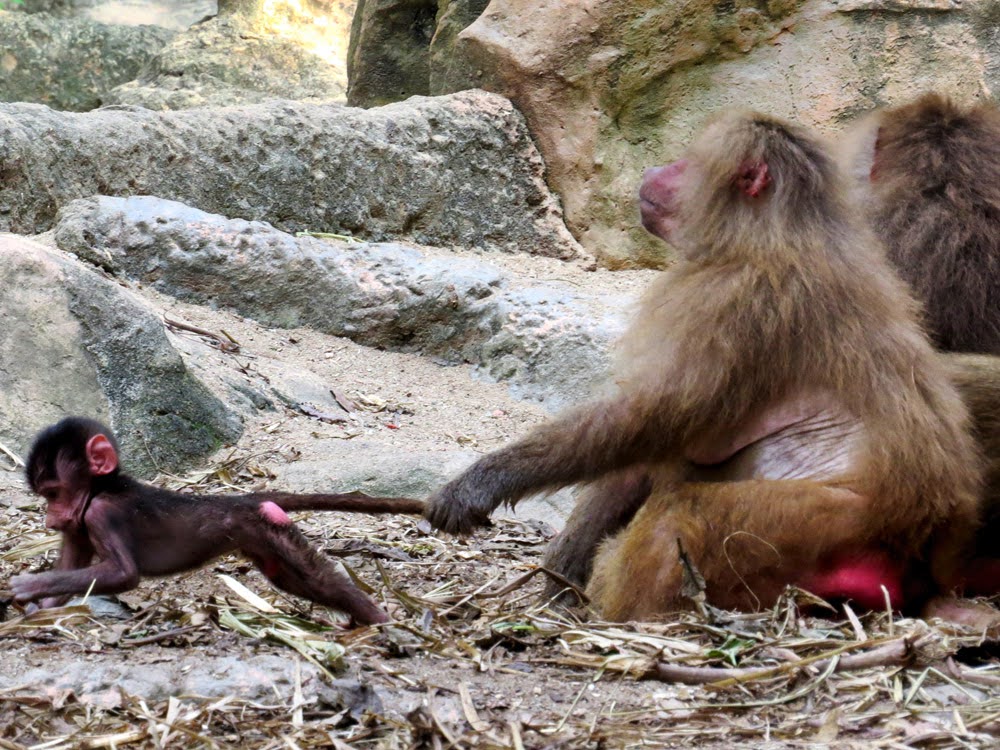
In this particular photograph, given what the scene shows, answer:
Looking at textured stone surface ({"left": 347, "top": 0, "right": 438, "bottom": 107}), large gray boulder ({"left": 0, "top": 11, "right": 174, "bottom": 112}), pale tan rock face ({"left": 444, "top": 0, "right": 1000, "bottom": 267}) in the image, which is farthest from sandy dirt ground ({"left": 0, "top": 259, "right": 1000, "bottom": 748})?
large gray boulder ({"left": 0, "top": 11, "right": 174, "bottom": 112})

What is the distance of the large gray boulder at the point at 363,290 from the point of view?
235 inches

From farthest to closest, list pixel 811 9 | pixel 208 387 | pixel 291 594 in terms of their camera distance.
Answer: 1. pixel 811 9
2. pixel 208 387
3. pixel 291 594

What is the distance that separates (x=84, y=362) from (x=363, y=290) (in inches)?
Answer: 74.7

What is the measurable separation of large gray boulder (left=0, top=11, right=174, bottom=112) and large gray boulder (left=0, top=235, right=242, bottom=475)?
941 cm

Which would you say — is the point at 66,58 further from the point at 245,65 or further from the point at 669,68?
the point at 669,68

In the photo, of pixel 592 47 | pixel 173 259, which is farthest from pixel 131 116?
pixel 592 47

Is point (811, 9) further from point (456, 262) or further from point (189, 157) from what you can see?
point (189, 157)

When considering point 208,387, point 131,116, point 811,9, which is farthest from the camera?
point 811,9

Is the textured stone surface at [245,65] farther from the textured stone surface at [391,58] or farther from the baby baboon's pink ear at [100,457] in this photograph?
the baby baboon's pink ear at [100,457]

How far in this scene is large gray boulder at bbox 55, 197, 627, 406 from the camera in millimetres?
5957

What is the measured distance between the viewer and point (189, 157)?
6.51m

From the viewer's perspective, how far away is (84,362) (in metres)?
4.70

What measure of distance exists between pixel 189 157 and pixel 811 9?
349cm

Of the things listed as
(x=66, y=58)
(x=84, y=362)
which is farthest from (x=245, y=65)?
(x=84, y=362)
